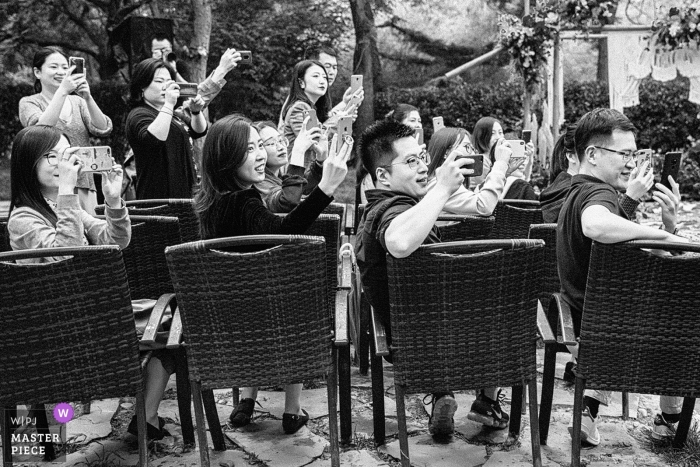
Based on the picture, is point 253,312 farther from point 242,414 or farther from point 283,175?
point 283,175

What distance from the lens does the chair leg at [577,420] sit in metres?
2.88

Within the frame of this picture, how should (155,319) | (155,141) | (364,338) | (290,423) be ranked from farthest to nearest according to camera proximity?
(155,141) → (364,338) → (290,423) → (155,319)

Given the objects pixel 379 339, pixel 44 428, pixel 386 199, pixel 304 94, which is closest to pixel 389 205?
pixel 386 199

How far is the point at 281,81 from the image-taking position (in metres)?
13.4

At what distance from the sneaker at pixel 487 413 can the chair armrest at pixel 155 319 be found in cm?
137

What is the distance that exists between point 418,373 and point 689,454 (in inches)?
48.3

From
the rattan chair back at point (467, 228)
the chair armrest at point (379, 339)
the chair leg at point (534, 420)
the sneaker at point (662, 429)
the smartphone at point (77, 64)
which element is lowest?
the sneaker at point (662, 429)

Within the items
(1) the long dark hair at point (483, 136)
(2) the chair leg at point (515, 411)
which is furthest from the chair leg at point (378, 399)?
(1) the long dark hair at point (483, 136)

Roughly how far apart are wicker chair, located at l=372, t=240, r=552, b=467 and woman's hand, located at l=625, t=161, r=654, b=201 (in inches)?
26.1

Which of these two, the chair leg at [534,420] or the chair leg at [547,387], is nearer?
the chair leg at [534,420]

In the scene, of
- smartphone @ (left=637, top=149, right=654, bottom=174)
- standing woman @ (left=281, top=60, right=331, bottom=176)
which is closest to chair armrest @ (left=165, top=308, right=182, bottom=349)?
smartphone @ (left=637, top=149, right=654, bottom=174)

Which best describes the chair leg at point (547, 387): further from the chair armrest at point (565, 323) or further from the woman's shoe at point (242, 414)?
the woman's shoe at point (242, 414)

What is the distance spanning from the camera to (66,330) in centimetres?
267

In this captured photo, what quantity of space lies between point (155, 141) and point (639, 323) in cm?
293
